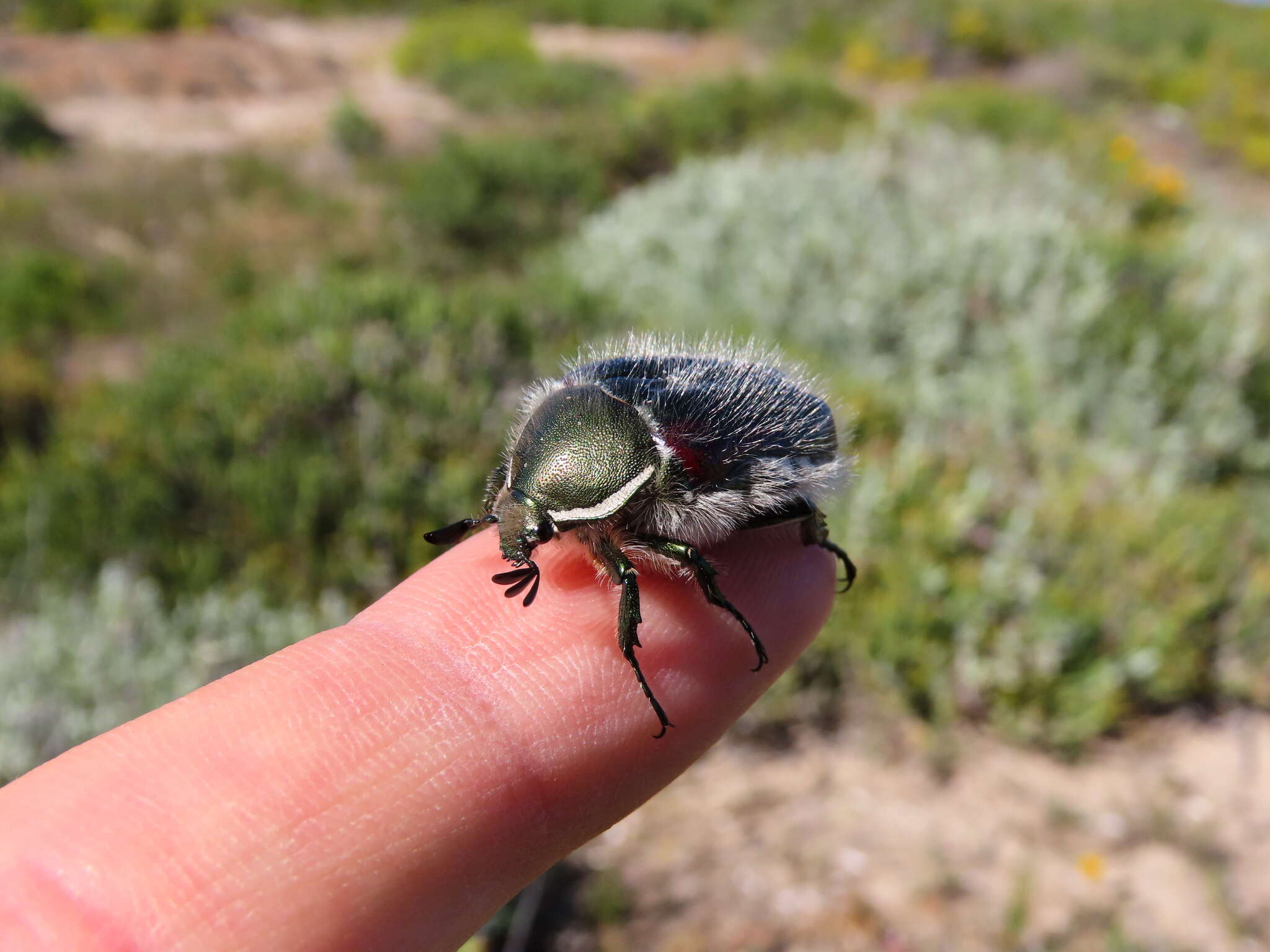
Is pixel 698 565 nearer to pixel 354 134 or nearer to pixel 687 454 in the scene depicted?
pixel 687 454

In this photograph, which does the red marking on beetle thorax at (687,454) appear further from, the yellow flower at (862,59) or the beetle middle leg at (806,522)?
the yellow flower at (862,59)

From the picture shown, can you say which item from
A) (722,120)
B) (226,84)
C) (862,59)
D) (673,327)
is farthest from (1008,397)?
(226,84)

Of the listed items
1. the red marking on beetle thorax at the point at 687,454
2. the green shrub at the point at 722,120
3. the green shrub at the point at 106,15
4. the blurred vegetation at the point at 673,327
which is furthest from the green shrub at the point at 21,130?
the red marking on beetle thorax at the point at 687,454

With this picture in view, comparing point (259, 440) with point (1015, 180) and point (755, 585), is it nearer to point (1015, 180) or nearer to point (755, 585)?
point (755, 585)

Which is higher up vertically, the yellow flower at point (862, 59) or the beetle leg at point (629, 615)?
the yellow flower at point (862, 59)

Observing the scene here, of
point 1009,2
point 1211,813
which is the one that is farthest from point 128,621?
point 1009,2

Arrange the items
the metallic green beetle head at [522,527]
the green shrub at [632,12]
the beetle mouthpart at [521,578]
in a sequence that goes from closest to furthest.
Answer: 1. the beetle mouthpart at [521,578]
2. the metallic green beetle head at [522,527]
3. the green shrub at [632,12]
